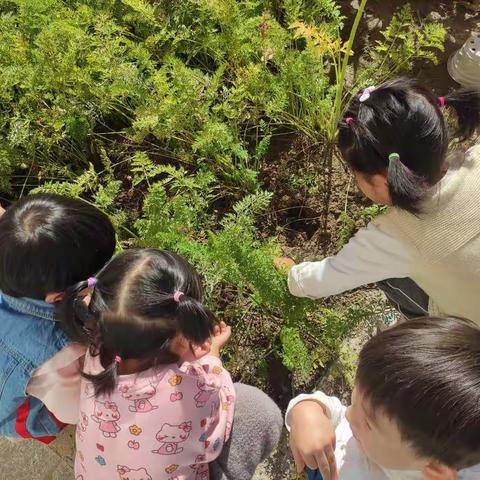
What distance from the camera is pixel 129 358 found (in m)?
1.44

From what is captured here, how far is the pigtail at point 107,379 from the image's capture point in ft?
4.51

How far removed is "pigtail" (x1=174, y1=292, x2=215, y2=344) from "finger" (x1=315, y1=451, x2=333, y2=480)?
1.45 ft

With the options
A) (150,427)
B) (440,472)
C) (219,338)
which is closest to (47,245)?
(150,427)

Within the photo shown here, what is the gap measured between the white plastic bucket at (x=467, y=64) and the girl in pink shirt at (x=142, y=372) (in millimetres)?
1689

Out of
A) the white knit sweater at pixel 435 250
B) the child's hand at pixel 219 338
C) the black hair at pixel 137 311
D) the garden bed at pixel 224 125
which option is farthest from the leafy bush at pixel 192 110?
the black hair at pixel 137 311

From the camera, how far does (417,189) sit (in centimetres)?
139

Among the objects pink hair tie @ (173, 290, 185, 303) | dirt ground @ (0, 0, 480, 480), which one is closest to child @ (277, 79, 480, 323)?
pink hair tie @ (173, 290, 185, 303)

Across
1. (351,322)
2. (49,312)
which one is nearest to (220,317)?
(351,322)

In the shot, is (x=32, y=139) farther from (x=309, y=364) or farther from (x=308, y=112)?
(x=309, y=364)

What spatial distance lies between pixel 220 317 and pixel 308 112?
983 mm

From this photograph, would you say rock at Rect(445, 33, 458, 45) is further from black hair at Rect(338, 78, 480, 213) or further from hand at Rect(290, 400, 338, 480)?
hand at Rect(290, 400, 338, 480)

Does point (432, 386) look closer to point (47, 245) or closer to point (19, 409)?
point (47, 245)

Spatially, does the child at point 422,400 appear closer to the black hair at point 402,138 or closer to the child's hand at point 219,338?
the black hair at point 402,138

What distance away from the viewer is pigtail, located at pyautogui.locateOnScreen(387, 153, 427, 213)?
1375 millimetres
